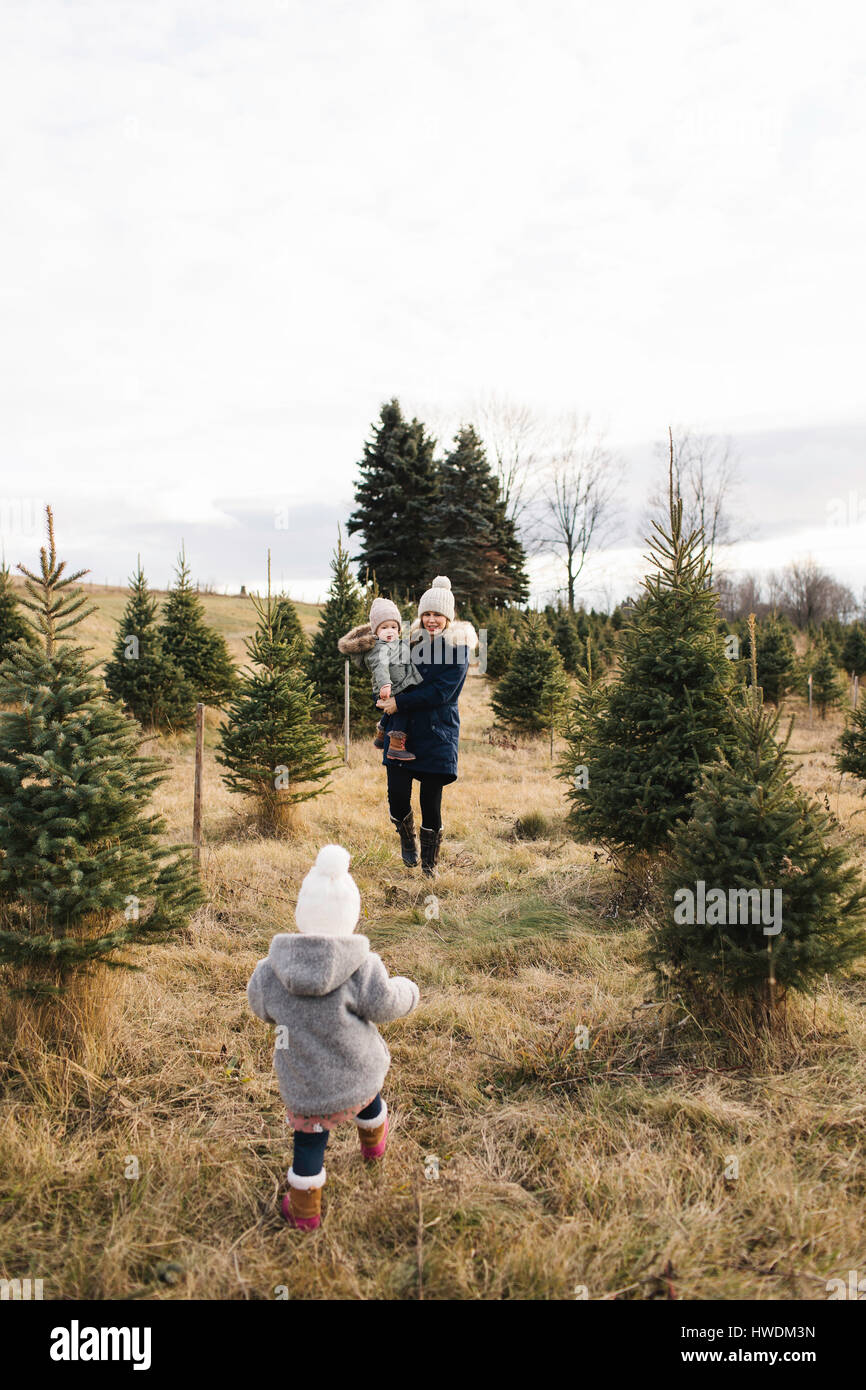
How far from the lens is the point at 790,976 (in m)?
3.58

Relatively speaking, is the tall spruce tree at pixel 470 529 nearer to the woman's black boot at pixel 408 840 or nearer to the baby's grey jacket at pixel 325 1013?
the woman's black boot at pixel 408 840

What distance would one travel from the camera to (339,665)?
14688 millimetres

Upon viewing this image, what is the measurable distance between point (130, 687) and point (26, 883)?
10978mm

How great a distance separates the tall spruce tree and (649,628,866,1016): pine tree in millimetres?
27822

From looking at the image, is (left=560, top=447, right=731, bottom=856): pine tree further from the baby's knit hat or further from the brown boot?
the baby's knit hat

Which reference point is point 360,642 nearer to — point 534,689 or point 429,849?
point 429,849

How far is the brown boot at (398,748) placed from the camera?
20.0 feet

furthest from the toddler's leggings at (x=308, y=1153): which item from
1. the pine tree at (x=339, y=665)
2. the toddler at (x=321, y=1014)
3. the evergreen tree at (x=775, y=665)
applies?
the evergreen tree at (x=775, y=665)

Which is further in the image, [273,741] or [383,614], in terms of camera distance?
[273,741]

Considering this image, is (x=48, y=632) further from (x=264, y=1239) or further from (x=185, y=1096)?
(x=264, y=1239)

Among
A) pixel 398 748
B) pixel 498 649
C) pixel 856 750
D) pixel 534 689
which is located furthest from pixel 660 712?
pixel 498 649

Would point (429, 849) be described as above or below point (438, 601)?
below

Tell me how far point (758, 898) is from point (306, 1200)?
2.37 m
